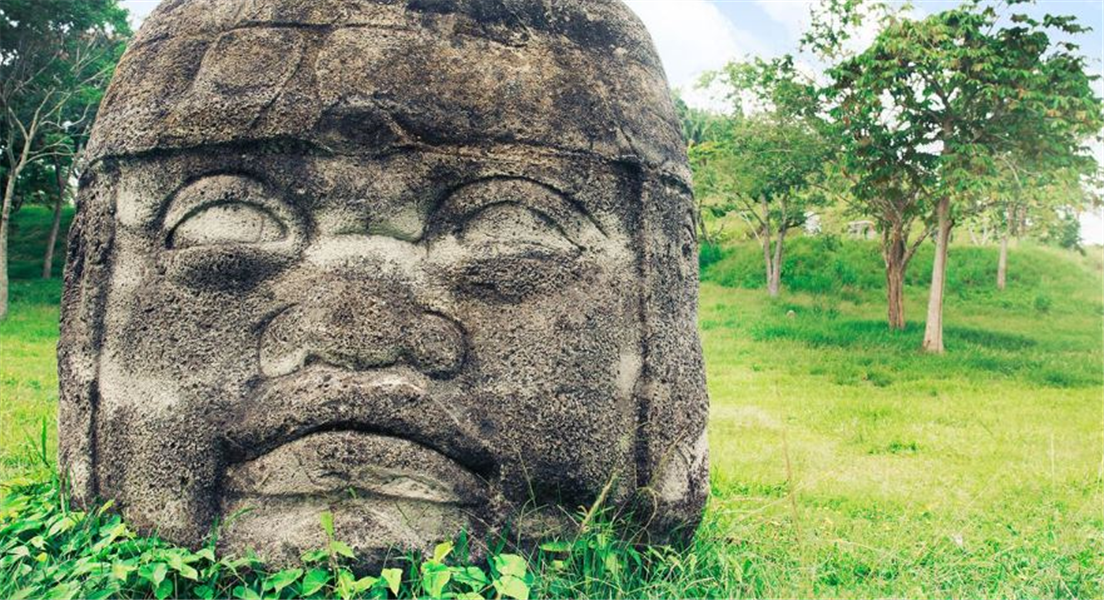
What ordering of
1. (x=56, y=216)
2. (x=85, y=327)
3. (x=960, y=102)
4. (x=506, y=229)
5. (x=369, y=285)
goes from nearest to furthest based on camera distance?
(x=369, y=285)
(x=506, y=229)
(x=85, y=327)
(x=960, y=102)
(x=56, y=216)

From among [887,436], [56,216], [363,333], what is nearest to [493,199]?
[363,333]

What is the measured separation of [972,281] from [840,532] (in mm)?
17221

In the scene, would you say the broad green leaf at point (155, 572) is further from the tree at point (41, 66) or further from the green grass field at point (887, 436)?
the tree at point (41, 66)

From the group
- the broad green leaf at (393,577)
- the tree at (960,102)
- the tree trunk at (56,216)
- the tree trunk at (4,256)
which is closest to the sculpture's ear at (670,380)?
the broad green leaf at (393,577)

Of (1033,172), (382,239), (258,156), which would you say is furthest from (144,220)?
(1033,172)

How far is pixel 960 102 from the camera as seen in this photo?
13.1 metres

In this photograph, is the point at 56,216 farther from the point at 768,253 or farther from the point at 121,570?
the point at 121,570

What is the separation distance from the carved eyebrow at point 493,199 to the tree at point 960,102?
35.8 feet

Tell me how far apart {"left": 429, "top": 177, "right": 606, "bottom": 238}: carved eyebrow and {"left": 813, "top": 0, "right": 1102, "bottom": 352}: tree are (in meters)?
10.9

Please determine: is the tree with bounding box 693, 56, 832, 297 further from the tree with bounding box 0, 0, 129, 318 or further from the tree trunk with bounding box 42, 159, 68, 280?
the tree trunk with bounding box 42, 159, 68, 280

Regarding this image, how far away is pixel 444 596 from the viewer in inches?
103

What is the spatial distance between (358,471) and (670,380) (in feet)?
3.61

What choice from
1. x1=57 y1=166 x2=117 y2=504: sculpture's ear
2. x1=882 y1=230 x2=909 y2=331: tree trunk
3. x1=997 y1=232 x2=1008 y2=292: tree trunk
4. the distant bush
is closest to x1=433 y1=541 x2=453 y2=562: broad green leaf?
x1=57 y1=166 x2=117 y2=504: sculpture's ear

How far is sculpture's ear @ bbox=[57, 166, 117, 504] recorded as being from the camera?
309 cm
